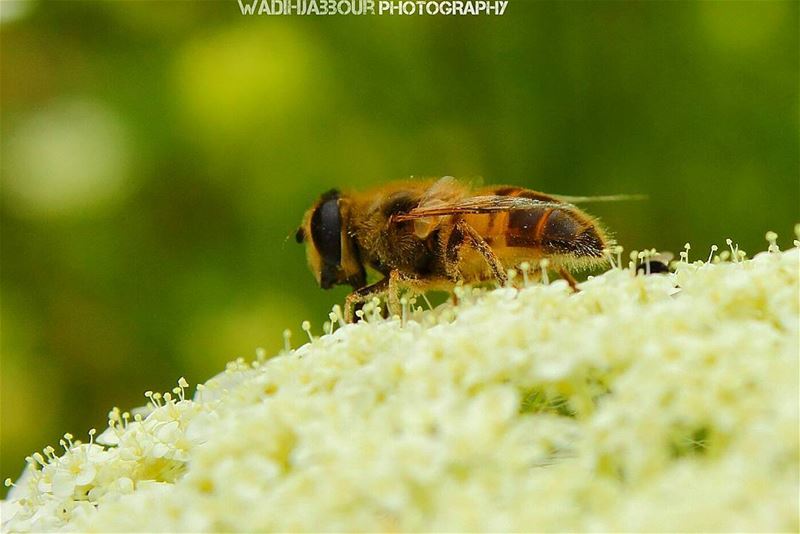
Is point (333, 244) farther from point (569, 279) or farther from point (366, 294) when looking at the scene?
point (569, 279)

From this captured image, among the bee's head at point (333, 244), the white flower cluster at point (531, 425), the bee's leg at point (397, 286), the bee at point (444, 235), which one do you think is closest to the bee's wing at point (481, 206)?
the bee at point (444, 235)

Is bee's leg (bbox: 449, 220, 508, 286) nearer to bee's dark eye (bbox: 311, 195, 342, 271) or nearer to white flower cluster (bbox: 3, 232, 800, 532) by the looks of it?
bee's dark eye (bbox: 311, 195, 342, 271)

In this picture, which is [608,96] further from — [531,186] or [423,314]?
[423,314]

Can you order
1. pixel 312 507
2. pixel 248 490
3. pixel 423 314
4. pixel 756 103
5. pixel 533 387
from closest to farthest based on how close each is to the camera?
pixel 312 507 → pixel 248 490 → pixel 533 387 → pixel 423 314 → pixel 756 103

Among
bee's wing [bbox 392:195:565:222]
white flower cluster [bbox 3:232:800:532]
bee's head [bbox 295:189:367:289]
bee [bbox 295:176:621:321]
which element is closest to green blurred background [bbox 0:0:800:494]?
bee's head [bbox 295:189:367:289]

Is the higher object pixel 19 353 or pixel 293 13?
pixel 293 13

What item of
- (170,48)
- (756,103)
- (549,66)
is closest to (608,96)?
(549,66)
